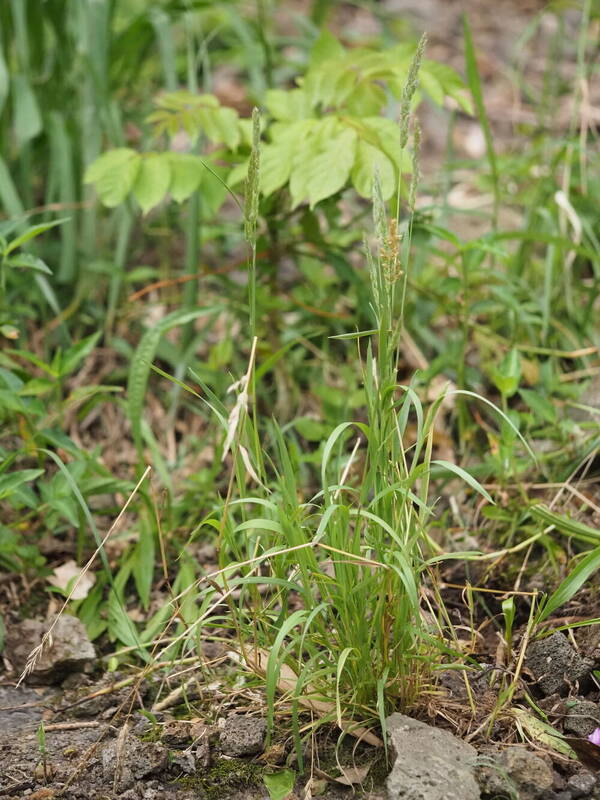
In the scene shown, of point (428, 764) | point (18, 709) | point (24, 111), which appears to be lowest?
point (18, 709)

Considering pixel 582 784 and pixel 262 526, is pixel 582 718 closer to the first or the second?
pixel 582 784

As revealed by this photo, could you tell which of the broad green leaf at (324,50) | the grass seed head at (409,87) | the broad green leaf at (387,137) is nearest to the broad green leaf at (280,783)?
the grass seed head at (409,87)

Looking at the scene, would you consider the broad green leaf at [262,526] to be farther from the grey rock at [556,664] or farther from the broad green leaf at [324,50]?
the broad green leaf at [324,50]

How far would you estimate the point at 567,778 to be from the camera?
1365mm

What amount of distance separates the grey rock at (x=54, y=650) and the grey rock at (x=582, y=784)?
2.99ft

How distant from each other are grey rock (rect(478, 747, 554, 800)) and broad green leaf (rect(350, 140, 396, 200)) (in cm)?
109

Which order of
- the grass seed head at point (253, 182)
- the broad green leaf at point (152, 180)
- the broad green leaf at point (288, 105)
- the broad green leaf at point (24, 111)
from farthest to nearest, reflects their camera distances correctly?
the broad green leaf at point (24, 111) < the broad green leaf at point (288, 105) < the broad green leaf at point (152, 180) < the grass seed head at point (253, 182)

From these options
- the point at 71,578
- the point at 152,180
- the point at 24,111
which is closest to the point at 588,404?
the point at 152,180

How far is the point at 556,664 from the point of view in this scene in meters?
1.54

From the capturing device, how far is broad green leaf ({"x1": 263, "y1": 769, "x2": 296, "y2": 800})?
53.3 inches

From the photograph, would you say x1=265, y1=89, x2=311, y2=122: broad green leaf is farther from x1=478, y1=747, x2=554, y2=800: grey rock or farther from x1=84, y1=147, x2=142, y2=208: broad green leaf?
x1=478, y1=747, x2=554, y2=800: grey rock

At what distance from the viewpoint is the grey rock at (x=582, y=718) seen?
1424 millimetres

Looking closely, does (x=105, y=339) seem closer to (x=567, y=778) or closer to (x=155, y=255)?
(x=155, y=255)

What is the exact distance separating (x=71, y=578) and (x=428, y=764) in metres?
0.89
